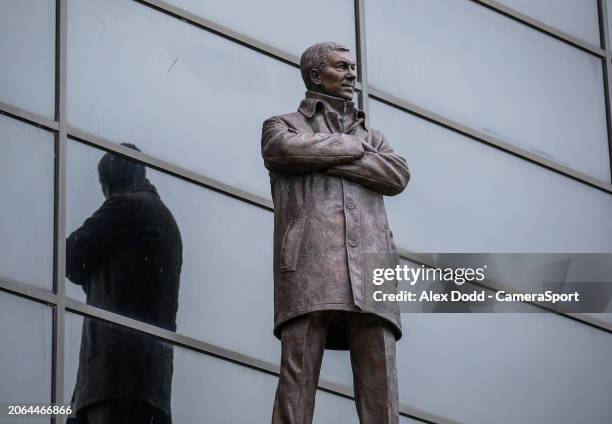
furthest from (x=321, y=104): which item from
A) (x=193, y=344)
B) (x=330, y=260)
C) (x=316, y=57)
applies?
(x=193, y=344)

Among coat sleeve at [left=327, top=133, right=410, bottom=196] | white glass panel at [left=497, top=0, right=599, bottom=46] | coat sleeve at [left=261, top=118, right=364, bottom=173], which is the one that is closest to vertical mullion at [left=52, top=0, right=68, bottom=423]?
coat sleeve at [left=261, top=118, right=364, bottom=173]

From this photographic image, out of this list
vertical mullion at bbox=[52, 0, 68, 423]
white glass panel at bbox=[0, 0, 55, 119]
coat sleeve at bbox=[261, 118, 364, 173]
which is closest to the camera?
coat sleeve at bbox=[261, 118, 364, 173]

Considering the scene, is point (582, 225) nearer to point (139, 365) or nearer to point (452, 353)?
point (452, 353)

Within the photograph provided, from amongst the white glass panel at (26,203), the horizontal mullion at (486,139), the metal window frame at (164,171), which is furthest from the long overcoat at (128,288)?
the horizontal mullion at (486,139)

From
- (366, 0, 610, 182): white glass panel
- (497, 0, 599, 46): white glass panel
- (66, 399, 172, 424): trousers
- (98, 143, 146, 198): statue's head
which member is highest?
(497, 0, 599, 46): white glass panel

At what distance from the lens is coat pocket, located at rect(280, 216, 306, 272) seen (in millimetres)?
13750

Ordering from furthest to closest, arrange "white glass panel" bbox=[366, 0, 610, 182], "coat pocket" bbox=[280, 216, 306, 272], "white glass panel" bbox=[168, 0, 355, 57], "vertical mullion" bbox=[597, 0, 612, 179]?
"vertical mullion" bbox=[597, 0, 612, 179], "white glass panel" bbox=[366, 0, 610, 182], "white glass panel" bbox=[168, 0, 355, 57], "coat pocket" bbox=[280, 216, 306, 272]

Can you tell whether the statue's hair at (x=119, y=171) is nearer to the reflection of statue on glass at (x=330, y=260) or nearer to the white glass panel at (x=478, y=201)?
the white glass panel at (x=478, y=201)

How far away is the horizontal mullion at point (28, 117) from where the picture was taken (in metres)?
17.8

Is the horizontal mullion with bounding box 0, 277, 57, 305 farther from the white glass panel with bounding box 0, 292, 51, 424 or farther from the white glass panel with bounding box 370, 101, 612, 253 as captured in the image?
the white glass panel with bounding box 370, 101, 612, 253

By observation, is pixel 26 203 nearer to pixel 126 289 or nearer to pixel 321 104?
pixel 126 289

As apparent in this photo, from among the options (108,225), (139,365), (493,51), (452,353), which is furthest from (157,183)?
(493,51)

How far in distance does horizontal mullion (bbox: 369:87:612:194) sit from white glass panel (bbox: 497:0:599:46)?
1638 mm

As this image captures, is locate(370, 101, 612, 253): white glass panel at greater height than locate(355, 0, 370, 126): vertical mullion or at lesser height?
lesser
